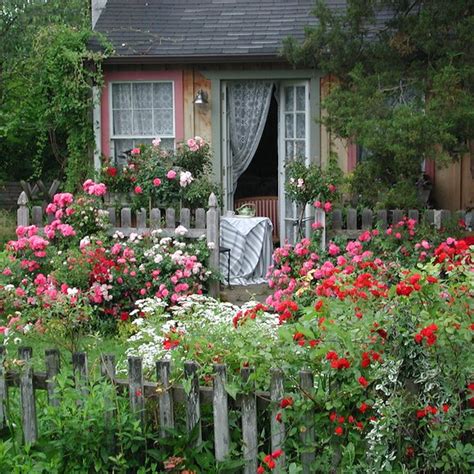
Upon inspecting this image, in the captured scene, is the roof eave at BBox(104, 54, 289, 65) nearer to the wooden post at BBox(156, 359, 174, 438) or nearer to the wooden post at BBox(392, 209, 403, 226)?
the wooden post at BBox(392, 209, 403, 226)

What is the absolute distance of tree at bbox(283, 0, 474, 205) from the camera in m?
9.89

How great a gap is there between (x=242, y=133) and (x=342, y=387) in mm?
9242

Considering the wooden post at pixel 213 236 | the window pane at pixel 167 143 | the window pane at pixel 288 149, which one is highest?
the window pane at pixel 167 143

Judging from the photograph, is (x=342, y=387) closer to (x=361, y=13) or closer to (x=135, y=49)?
(x=361, y=13)

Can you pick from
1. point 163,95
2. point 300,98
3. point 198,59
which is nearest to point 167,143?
point 163,95

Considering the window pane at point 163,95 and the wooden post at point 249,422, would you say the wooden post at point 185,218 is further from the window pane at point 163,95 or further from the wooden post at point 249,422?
the wooden post at point 249,422

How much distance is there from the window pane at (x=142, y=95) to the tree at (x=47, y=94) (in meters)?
0.63

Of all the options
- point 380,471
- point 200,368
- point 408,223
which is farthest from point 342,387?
point 408,223

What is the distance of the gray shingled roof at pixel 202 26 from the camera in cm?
1327

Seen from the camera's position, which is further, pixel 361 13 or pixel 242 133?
pixel 242 133

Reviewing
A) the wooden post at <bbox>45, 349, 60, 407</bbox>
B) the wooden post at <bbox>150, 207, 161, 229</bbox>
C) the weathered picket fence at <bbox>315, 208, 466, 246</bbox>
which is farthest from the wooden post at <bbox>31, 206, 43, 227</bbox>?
the wooden post at <bbox>45, 349, 60, 407</bbox>

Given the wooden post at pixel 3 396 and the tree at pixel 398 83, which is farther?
the tree at pixel 398 83

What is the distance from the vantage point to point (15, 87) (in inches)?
773

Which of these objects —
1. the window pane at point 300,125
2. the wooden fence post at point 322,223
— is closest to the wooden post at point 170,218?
the wooden fence post at point 322,223
